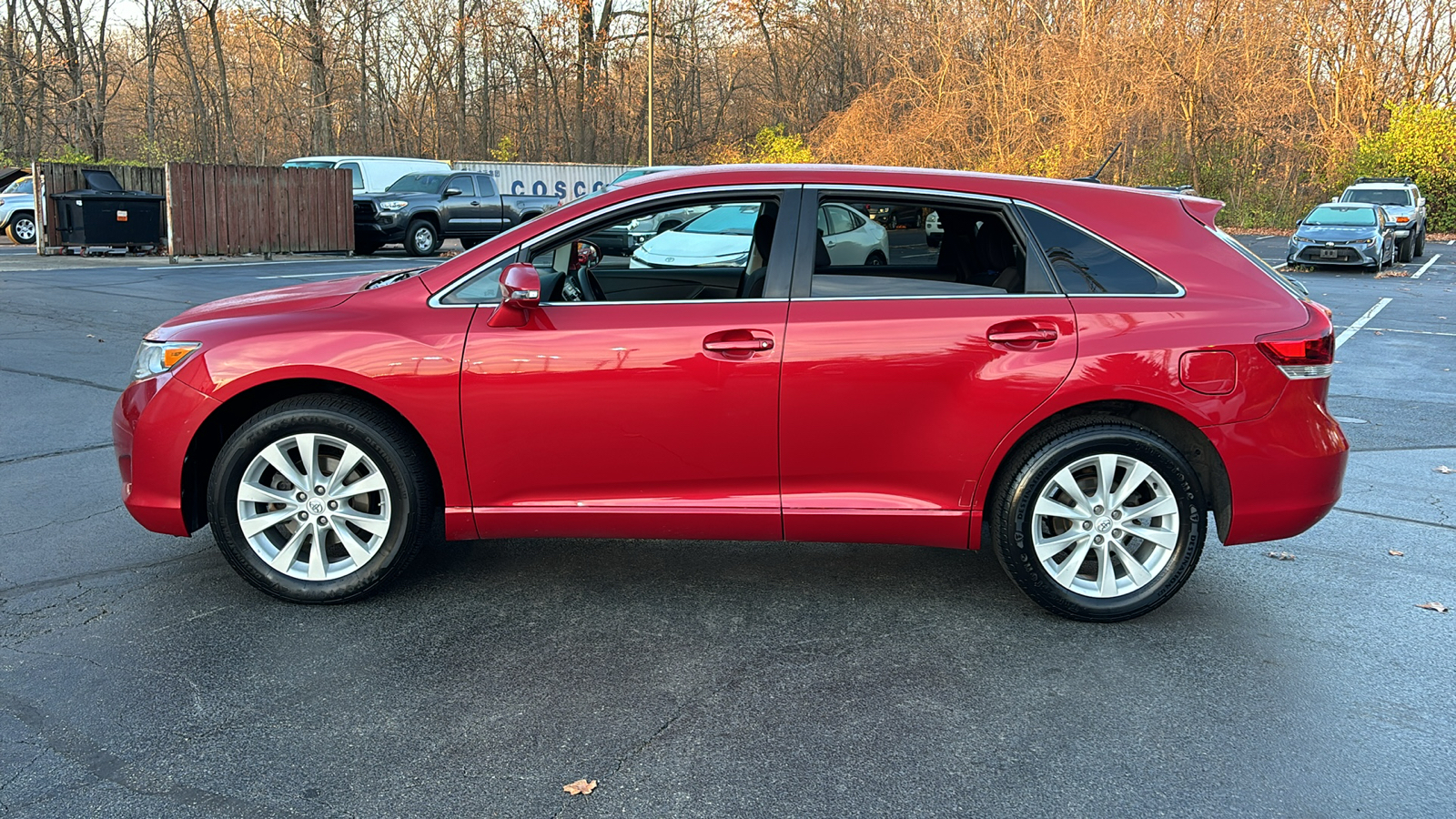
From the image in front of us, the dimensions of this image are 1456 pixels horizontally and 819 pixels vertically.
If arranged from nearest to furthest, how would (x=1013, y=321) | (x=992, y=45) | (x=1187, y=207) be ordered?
(x=1013, y=321) → (x=1187, y=207) → (x=992, y=45)

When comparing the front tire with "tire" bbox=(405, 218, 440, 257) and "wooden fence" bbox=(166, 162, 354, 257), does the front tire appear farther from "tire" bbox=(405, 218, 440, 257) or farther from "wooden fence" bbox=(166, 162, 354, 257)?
"tire" bbox=(405, 218, 440, 257)

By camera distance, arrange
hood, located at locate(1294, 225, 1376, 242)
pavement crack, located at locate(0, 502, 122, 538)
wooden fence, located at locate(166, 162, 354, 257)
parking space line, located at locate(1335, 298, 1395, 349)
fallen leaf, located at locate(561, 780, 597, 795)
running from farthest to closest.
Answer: hood, located at locate(1294, 225, 1376, 242) → wooden fence, located at locate(166, 162, 354, 257) → parking space line, located at locate(1335, 298, 1395, 349) → pavement crack, located at locate(0, 502, 122, 538) → fallen leaf, located at locate(561, 780, 597, 795)

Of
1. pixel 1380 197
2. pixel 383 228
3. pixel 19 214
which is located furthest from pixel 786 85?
pixel 19 214

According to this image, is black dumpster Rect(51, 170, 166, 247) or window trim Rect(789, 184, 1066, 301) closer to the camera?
window trim Rect(789, 184, 1066, 301)

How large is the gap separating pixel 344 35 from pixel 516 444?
41.3 meters

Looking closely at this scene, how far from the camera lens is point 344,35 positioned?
1618 inches

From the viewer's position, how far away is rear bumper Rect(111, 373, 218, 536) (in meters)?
4.27

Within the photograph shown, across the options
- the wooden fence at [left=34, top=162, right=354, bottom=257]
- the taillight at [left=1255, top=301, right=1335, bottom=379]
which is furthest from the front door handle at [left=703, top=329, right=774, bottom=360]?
Answer: the wooden fence at [left=34, top=162, right=354, bottom=257]

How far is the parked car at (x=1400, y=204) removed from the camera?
2653cm

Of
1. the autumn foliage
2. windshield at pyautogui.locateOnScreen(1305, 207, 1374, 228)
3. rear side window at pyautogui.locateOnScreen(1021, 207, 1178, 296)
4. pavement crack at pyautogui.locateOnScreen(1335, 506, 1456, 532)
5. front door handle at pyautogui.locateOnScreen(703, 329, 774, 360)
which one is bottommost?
pavement crack at pyautogui.locateOnScreen(1335, 506, 1456, 532)

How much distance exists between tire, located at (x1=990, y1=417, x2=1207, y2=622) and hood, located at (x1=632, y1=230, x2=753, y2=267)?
1.46m

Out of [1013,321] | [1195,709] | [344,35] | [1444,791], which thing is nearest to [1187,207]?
[1013,321]

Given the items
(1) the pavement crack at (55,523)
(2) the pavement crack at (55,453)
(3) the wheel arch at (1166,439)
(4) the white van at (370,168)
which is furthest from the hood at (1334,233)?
(1) the pavement crack at (55,523)

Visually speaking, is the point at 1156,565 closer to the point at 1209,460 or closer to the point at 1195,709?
the point at 1209,460
